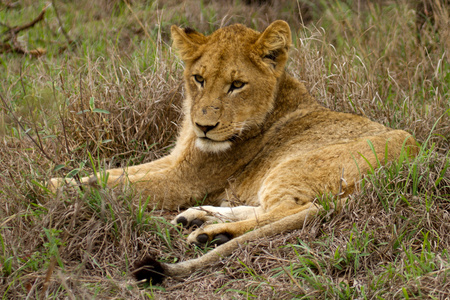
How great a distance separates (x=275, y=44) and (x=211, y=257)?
1.75m

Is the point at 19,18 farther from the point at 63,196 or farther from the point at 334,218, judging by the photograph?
the point at 334,218

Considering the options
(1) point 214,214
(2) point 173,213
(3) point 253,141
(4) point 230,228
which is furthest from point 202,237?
(3) point 253,141

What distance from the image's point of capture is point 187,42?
418 cm

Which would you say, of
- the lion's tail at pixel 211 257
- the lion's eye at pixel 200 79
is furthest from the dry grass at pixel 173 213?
the lion's eye at pixel 200 79

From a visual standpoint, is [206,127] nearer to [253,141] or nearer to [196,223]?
[253,141]

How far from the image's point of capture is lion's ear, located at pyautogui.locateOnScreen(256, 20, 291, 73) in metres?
3.93

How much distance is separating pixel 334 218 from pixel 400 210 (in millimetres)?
404

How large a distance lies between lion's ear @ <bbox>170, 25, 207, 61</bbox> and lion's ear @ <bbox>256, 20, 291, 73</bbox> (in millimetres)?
501

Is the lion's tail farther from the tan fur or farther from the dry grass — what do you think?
the tan fur

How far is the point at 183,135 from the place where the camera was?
14.6 feet

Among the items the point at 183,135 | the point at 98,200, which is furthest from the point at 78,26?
the point at 98,200

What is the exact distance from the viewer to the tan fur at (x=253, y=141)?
12.1 ft

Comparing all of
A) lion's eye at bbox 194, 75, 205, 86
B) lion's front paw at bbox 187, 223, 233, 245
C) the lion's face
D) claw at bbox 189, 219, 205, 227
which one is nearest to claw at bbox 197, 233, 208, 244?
lion's front paw at bbox 187, 223, 233, 245

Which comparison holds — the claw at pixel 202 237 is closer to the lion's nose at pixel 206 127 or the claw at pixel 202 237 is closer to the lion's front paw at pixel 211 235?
the lion's front paw at pixel 211 235
